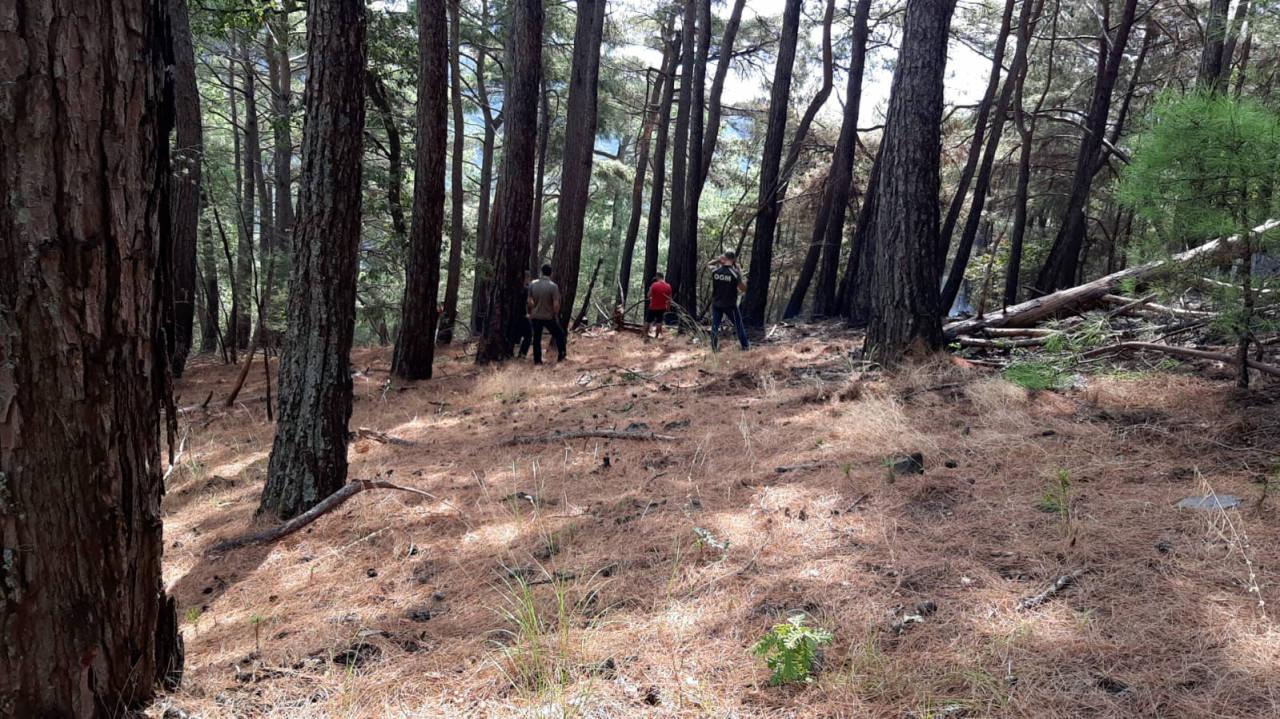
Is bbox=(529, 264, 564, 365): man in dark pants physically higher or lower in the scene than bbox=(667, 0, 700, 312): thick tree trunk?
lower

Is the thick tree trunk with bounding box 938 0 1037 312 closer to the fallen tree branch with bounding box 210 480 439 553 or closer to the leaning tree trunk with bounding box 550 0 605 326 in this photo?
the leaning tree trunk with bounding box 550 0 605 326

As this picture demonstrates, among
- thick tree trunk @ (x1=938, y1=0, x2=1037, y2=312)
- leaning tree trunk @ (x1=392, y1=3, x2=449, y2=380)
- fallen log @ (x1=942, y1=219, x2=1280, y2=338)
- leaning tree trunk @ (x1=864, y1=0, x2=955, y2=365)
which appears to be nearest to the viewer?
leaning tree trunk @ (x1=864, y1=0, x2=955, y2=365)

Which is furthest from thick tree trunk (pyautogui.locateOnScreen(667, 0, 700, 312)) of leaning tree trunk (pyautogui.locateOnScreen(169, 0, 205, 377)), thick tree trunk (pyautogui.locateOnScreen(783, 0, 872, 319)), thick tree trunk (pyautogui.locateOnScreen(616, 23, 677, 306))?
leaning tree trunk (pyautogui.locateOnScreen(169, 0, 205, 377))

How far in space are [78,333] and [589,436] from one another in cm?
419

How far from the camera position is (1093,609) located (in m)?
2.37

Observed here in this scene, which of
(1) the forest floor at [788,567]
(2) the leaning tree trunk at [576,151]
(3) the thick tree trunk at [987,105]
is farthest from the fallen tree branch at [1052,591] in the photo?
(3) the thick tree trunk at [987,105]

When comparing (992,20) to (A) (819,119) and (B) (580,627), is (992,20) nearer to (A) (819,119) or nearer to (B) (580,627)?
(A) (819,119)

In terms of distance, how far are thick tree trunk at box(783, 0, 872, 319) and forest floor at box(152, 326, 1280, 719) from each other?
9898mm

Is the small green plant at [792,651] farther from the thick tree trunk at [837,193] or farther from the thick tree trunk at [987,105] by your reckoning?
the thick tree trunk at [837,193]

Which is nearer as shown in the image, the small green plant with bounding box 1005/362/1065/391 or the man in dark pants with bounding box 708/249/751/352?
the small green plant with bounding box 1005/362/1065/391

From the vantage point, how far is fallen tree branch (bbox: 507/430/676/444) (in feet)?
18.3

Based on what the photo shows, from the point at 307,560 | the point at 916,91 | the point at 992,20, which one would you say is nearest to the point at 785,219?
the point at 992,20

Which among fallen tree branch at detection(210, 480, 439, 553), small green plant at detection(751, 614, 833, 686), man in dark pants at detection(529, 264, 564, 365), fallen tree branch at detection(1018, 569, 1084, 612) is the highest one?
man in dark pants at detection(529, 264, 564, 365)

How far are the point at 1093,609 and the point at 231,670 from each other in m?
3.07
